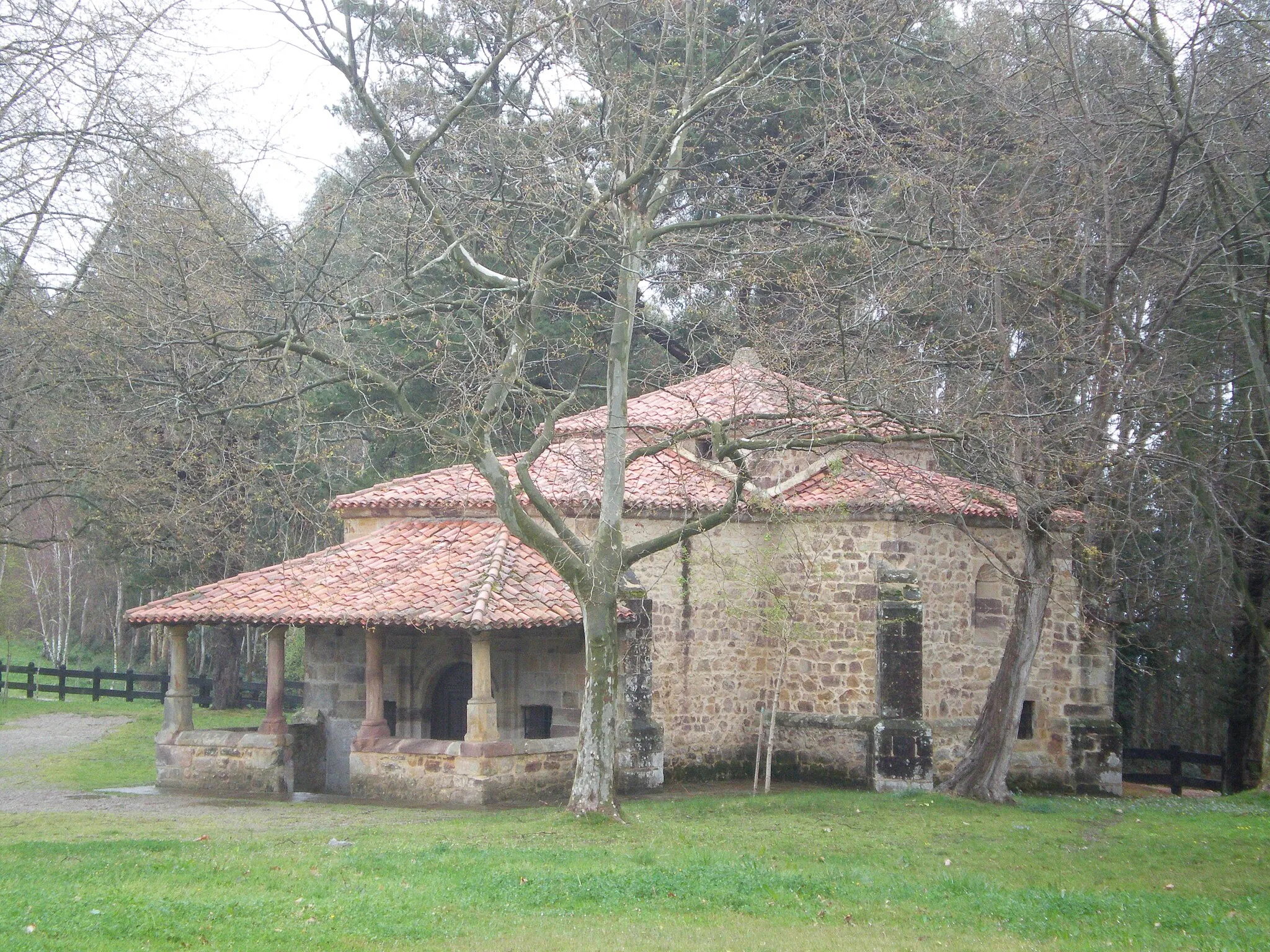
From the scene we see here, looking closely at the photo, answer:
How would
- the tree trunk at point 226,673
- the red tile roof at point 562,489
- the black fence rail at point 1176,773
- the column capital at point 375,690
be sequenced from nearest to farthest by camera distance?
the column capital at point 375,690 < the red tile roof at point 562,489 < the black fence rail at point 1176,773 < the tree trunk at point 226,673

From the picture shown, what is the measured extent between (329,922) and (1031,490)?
7.79m

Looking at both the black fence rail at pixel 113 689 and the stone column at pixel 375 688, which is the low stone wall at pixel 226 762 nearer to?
the stone column at pixel 375 688

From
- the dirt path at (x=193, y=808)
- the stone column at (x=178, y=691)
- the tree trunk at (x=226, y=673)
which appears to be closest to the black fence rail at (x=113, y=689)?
the tree trunk at (x=226, y=673)

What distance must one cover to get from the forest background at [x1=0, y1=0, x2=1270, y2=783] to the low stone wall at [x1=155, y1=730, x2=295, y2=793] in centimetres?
268

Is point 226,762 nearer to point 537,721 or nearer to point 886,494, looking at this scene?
point 537,721

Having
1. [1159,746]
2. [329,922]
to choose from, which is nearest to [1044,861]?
[329,922]

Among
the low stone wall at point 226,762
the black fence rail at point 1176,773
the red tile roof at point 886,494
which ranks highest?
the red tile roof at point 886,494

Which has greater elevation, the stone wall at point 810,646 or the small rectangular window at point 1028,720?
the stone wall at point 810,646

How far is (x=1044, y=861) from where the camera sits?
33.8ft

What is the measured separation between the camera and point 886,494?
1523 cm

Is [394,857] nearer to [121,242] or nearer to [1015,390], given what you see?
[121,242]

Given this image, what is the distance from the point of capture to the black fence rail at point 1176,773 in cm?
1878

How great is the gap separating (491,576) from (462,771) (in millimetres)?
2416

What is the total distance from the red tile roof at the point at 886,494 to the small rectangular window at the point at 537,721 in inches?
174
